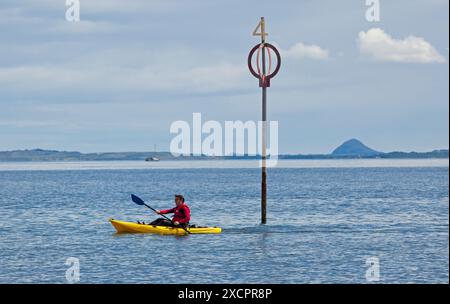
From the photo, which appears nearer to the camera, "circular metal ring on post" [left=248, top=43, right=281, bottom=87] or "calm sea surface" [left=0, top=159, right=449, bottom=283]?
"calm sea surface" [left=0, top=159, right=449, bottom=283]

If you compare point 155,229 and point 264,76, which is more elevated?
point 264,76

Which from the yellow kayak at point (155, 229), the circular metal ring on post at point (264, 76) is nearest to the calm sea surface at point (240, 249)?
the yellow kayak at point (155, 229)

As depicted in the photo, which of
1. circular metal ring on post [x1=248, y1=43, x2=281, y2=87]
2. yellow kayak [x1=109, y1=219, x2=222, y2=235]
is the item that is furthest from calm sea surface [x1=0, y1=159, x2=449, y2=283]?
circular metal ring on post [x1=248, y1=43, x2=281, y2=87]

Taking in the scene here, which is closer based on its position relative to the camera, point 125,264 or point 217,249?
point 125,264

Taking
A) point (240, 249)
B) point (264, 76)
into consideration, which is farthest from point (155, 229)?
point (264, 76)

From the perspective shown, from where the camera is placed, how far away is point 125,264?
27984 mm

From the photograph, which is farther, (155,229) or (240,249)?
(155,229)

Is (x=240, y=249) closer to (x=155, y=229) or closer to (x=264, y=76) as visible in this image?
(x=155, y=229)

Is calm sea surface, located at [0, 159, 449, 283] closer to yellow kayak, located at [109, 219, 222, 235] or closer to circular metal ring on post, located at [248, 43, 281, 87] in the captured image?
yellow kayak, located at [109, 219, 222, 235]

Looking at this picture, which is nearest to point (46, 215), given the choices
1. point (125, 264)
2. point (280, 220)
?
point (280, 220)

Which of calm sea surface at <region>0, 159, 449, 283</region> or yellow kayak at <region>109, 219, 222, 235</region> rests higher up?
yellow kayak at <region>109, 219, 222, 235</region>

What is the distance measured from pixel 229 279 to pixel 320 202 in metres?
43.6
